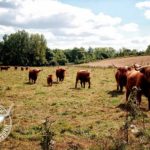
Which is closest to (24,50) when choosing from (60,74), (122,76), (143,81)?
(60,74)

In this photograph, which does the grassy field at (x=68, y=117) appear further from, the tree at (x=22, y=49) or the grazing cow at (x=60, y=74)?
the tree at (x=22, y=49)

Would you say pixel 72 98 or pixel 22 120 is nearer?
pixel 22 120

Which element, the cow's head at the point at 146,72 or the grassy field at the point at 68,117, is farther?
the cow's head at the point at 146,72

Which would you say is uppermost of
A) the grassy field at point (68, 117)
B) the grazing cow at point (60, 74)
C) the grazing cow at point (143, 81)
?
the grazing cow at point (143, 81)

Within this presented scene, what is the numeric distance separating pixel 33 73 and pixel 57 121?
65.0 ft

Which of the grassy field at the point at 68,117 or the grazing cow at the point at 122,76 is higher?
the grazing cow at the point at 122,76

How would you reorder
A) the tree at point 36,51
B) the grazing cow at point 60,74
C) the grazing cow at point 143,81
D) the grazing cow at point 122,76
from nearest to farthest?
the grazing cow at point 143,81
the grazing cow at point 122,76
the grazing cow at point 60,74
the tree at point 36,51

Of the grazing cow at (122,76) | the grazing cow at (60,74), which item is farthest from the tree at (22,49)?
the grazing cow at (122,76)

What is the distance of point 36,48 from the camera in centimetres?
13050

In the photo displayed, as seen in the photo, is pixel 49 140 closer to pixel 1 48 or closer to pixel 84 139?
pixel 84 139

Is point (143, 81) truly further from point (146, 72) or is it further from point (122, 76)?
point (122, 76)

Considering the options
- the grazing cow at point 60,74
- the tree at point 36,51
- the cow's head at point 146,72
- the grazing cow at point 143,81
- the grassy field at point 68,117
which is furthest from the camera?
the tree at point 36,51

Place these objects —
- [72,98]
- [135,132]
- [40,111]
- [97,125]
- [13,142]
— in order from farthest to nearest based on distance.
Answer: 1. [72,98]
2. [40,111]
3. [97,125]
4. [135,132]
5. [13,142]

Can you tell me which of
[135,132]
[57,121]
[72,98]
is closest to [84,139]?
[135,132]
